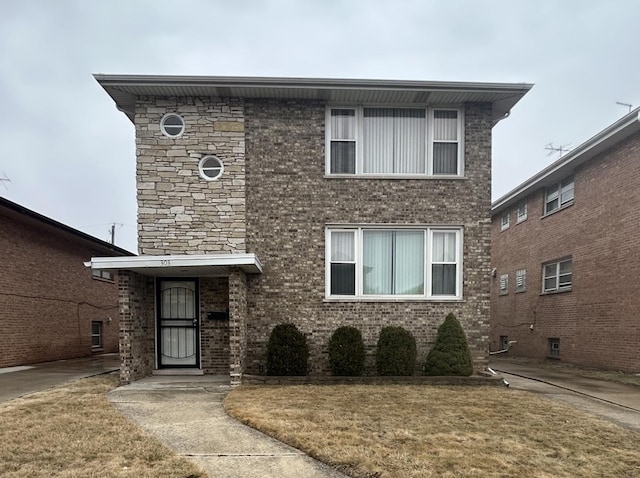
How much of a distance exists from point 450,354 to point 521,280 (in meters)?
9.11

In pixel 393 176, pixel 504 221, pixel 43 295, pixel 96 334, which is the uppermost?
pixel 393 176

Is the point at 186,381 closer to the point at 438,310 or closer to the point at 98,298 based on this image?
the point at 438,310

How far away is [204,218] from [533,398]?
7.23 meters

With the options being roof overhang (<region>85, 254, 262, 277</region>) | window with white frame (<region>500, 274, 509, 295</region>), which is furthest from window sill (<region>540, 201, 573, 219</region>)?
roof overhang (<region>85, 254, 262, 277</region>)

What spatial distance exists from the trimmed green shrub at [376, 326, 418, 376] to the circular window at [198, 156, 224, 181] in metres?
5.00

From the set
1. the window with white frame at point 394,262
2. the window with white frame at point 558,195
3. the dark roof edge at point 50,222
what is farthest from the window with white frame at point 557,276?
the dark roof edge at point 50,222

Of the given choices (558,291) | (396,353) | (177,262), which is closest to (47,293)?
(177,262)

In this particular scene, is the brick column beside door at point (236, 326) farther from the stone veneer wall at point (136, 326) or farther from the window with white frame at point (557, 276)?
the window with white frame at point (557, 276)

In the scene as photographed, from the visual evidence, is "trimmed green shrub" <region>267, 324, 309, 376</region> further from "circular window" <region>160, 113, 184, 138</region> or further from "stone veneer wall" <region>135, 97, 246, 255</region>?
"circular window" <region>160, 113, 184, 138</region>

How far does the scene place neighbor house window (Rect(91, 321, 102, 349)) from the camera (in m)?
16.0

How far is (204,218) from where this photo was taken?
356 inches

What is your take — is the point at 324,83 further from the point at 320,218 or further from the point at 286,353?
the point at 286,353

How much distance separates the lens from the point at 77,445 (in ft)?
14.7

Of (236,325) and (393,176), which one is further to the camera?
(393,176)
